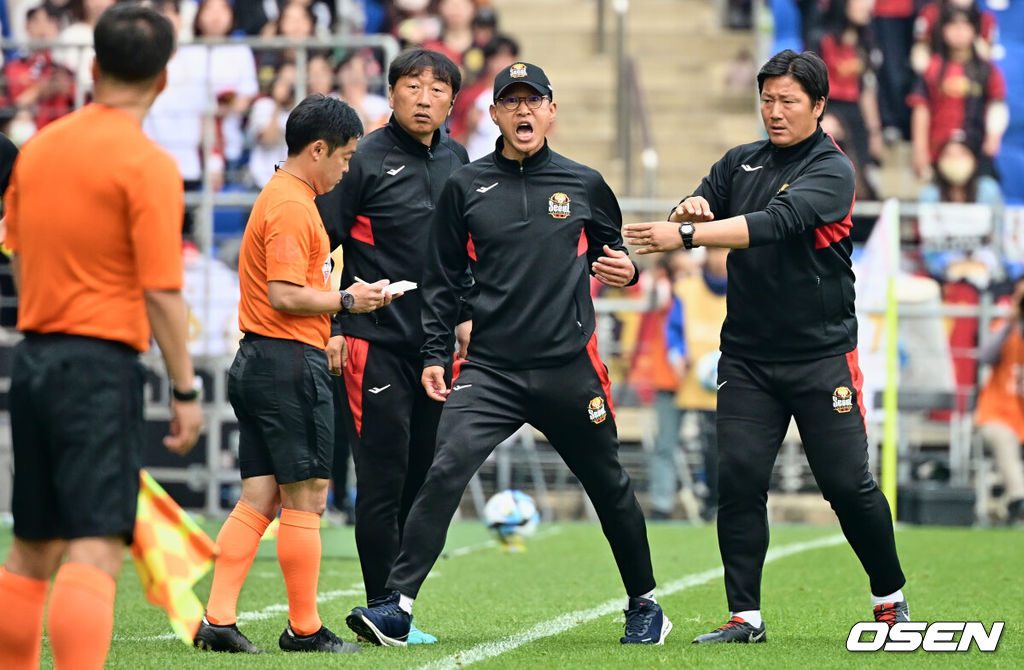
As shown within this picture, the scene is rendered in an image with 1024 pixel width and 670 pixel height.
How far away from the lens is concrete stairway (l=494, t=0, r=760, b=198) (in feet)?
63.0

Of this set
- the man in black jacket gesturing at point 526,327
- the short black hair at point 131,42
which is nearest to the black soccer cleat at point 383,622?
the man in black jacket gesturing at point 526,327

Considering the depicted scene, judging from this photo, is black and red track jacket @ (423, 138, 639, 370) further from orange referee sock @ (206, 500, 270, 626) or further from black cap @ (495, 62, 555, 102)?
orange referee sock @ (206, 500, 270, 626)

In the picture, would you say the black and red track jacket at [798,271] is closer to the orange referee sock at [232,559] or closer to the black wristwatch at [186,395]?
the orange referee sock at [232,559]

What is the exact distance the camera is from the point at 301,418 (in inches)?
238

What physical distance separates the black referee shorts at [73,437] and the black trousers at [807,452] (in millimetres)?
2808

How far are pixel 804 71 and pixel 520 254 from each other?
135 cm

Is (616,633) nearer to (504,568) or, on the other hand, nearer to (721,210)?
(721,210)

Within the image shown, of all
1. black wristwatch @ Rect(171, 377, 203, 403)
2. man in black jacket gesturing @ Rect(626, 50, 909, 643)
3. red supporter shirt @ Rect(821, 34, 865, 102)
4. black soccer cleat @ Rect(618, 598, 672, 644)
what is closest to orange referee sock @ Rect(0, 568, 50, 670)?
black wristwatch @ Rect(171, 377, 203, 403)

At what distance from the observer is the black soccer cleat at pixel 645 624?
639cm

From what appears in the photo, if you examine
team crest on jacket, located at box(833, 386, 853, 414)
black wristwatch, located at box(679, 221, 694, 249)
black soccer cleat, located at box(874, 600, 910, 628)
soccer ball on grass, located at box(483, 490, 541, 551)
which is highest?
black wristwatch, located at box(679, 221, 694, 249)

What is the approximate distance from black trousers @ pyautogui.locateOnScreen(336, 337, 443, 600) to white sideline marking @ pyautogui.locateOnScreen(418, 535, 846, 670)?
0.63 metres

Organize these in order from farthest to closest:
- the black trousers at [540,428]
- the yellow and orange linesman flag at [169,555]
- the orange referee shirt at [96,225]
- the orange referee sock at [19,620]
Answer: the black trousers at [540,428]
the yellow and orange linesman flag at [169,555]
the orange referee sock at [19,620]
the orange referee shirt at [96,225]

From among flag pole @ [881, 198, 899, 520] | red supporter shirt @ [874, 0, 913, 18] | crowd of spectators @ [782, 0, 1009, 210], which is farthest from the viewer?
red supporter shirt @ [874, 0, 913, 18]

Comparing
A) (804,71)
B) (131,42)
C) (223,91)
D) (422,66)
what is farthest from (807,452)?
(223,91)
